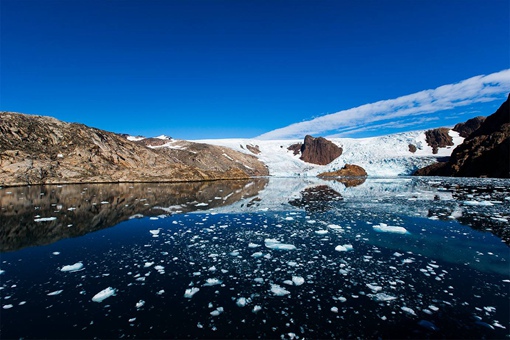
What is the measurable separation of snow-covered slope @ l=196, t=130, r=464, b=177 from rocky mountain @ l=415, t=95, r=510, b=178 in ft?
32.5

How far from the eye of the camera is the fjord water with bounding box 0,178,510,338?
3.20m

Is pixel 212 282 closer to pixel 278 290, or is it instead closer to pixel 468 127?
pixel 278 290

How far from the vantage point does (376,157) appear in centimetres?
7594

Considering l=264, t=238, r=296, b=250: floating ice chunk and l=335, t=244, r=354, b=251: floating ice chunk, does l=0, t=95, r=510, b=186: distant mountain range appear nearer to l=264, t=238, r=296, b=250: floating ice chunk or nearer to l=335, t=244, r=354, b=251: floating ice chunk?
l=264, t=238, r=296, b=250: floating ice chunk

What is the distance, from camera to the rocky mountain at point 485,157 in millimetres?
37250

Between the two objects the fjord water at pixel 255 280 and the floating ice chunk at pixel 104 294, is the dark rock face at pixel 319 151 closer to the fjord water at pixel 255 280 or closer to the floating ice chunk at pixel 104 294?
the fjord water at pixel 255 280

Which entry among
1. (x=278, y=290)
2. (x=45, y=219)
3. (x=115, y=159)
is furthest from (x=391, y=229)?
(x=115, y=159)

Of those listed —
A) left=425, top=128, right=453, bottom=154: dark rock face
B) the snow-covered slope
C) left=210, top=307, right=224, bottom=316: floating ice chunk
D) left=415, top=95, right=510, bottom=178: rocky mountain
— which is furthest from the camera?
left=425, top=128, right=453, bottom=154: dark rock face

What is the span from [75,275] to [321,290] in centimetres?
448

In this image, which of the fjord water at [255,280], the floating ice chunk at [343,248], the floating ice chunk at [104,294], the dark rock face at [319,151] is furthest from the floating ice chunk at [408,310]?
the dark rock face at [319,151]

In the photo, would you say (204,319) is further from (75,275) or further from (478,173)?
(478,173)

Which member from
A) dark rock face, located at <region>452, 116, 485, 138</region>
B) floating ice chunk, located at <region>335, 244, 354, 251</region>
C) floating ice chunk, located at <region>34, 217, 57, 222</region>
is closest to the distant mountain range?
floating ice chunk, located at <region>34, 217, 57, 222</region>

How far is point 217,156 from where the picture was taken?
6944 cm

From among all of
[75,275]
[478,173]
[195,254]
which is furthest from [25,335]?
[478,173]
